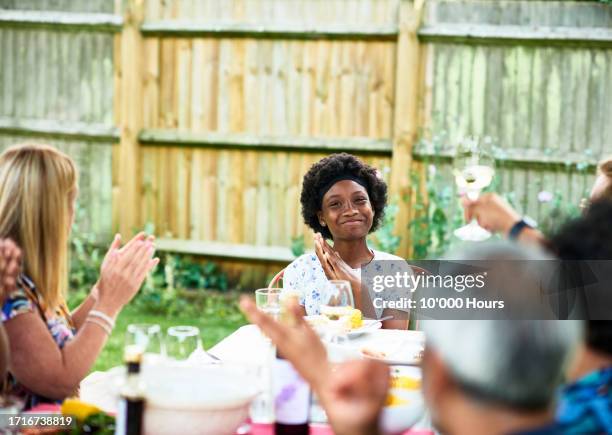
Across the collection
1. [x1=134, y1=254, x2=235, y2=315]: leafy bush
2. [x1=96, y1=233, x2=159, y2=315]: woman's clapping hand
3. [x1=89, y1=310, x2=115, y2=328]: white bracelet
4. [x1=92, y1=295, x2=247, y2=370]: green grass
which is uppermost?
[x1=96, y1=233, x2=159, y2=315]: woman's clapping hand

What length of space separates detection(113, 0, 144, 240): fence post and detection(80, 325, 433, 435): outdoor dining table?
404 centimetres

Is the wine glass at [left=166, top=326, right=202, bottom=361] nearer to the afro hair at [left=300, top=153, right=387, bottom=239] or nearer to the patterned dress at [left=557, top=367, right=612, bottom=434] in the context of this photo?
the patterned dress at [left=557, top=367, right=612, bottom=434]

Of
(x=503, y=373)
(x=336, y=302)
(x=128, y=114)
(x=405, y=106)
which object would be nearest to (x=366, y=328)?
(x=336, y=302)

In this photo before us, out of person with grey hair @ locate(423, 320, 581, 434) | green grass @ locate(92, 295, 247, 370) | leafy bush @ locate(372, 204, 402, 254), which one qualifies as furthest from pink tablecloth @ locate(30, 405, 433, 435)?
leafy bush @ locate(372, 204, 402, 254)

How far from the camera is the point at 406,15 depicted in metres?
6.14

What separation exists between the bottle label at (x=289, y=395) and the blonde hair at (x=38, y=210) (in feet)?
2.37

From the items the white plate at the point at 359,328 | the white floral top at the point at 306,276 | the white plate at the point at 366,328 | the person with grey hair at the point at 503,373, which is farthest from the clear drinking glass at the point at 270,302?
the person with grey hair at the point at 503,373

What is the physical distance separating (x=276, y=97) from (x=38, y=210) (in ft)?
14.7

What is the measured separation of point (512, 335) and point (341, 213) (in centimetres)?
234

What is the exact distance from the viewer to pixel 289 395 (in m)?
1.72

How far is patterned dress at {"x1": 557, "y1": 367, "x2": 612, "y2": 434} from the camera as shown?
1372 millimetres

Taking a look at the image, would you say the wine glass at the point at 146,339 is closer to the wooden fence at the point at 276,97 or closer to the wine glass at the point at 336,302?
the wine glass at the point at 336,302

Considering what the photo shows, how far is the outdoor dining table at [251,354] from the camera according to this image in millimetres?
1892

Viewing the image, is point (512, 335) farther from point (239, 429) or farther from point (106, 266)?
point (106, 266)
